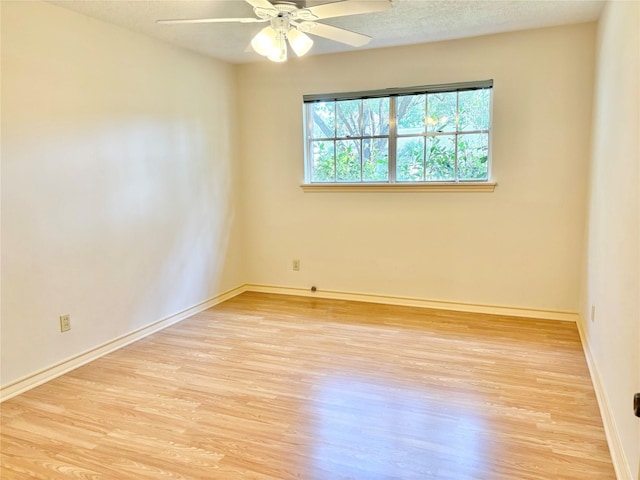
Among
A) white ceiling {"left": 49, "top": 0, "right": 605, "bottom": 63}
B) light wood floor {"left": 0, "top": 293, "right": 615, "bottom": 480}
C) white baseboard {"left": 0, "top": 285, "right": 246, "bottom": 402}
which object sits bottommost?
light wood floor {"left": 0, "top": 293, "right": 615, "bottom": 480}

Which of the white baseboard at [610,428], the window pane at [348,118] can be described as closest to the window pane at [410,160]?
the window pane at [348,118]

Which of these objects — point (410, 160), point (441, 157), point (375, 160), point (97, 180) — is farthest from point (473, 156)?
point (97, 180)

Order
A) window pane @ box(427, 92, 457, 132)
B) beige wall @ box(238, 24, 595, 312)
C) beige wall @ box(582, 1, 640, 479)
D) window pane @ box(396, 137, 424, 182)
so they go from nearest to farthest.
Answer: beige wall @ box(582, 1, 640, 479), beige wall @ box(238, 24, 595, 312), window pane @ box(427, 92, 457, 132), window pane @ box(396, 137, 424, 182)

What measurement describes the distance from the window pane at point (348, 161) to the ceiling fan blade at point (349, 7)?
1843mm

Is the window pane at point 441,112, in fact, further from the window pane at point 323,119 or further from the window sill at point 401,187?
the window pane at point 323,119

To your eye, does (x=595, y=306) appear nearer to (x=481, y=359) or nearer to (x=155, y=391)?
(x=481, y=359)

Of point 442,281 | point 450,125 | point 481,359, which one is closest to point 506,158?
point 450,125

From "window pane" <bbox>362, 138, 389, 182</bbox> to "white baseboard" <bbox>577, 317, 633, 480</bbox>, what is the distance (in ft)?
7.05

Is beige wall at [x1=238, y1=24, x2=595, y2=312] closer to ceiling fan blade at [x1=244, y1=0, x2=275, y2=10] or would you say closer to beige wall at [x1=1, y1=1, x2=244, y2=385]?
beige wall at [x1=1, y1=1, x2=244, y2=385]

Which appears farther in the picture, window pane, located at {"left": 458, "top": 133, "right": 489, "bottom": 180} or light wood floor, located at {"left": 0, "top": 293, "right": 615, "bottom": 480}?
window pane, located at {"left": 458, "top": 133, "right": 489, "bottom": 180}

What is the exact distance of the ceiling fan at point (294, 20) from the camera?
213 centimetres

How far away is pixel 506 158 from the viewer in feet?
11.5

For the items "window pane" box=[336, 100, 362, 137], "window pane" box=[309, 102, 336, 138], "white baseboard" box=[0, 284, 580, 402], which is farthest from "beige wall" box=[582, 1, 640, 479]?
"window pane" box=[309, 102, 336, 138]

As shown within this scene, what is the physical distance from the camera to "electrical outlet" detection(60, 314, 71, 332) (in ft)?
8.89
